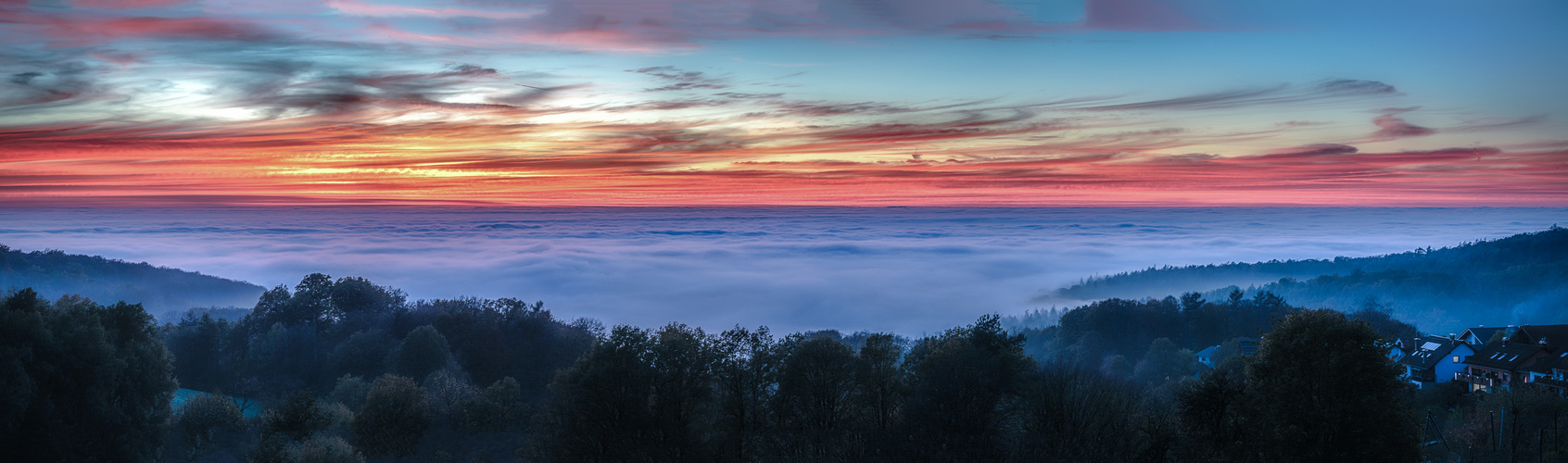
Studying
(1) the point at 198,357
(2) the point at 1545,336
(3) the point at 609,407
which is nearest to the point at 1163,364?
(2) the point at 1545,336

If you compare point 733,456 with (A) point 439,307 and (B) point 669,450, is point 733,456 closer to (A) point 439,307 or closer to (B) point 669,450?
(B) point 669,450

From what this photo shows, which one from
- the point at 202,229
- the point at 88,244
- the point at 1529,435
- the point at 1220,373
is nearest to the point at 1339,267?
the point at 1529,435

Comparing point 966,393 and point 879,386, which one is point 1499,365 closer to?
point 879,386

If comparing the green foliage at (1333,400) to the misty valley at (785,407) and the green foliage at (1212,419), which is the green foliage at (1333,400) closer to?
the misty valley at (785,407)

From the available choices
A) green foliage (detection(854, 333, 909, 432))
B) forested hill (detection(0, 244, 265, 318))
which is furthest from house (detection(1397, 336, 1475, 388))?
forested hill (detection(0, 244, 265, 318))

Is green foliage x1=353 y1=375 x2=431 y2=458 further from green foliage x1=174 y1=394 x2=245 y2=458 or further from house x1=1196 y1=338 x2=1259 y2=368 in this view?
house x1=1196 y1=338 x2=1259 y2=368

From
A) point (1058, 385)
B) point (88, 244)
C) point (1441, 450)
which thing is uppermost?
point (88, 244)

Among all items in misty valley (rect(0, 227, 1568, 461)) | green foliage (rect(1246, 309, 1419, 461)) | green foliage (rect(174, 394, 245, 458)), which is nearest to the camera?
green foliage (rect(1246, 309, 1419, 461))
